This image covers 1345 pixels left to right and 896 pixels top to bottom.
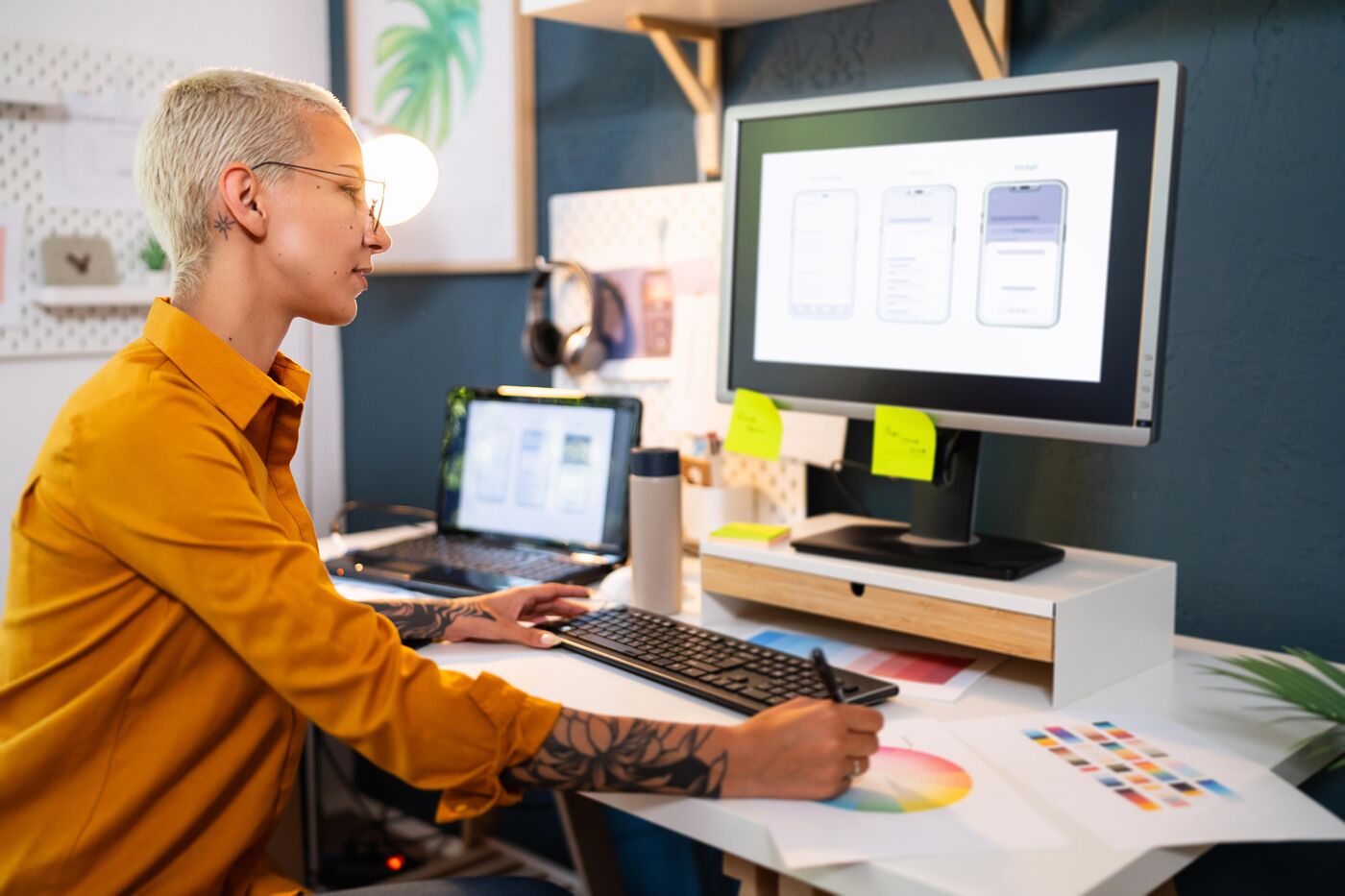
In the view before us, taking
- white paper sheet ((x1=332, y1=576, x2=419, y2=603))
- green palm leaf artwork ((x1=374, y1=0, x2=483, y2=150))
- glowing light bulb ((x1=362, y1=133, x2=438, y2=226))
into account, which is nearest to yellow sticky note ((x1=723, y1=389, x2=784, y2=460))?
white paper sheet ((x1=332, y1=576, x2=419, y2=603))

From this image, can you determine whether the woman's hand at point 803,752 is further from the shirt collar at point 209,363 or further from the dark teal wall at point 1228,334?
the dark teal wall at point 1228,334

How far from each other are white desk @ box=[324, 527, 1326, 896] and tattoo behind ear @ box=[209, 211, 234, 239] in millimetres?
488

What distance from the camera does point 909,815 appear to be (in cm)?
91

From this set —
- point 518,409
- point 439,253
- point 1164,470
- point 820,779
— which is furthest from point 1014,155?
point 439,253

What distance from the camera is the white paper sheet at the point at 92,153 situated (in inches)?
81.6

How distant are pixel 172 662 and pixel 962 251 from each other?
86cm

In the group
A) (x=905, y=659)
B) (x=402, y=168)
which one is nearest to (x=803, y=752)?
(x=905, y=659)

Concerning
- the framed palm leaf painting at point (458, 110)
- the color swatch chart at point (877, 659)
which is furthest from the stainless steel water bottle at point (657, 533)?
the framed palm leaf painting at point (458, 110)

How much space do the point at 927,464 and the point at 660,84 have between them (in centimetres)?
86

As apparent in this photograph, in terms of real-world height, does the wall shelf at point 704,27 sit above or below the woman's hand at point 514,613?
above

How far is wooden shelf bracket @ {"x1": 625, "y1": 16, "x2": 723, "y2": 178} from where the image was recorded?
1.70 m

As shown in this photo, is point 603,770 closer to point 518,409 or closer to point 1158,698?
point 1158,698

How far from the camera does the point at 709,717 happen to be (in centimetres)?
109

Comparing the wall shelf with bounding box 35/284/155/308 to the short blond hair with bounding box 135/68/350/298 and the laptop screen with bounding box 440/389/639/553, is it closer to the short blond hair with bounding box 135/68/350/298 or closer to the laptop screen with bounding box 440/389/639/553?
the laptop screen with bounding box 440/389/639/553
